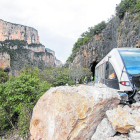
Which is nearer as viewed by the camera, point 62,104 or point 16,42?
point 62,104

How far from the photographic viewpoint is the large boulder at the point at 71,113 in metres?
2.95

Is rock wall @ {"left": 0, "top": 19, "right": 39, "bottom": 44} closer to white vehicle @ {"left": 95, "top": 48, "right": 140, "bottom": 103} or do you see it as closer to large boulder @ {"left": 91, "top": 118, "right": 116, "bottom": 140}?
white vehicle @ {"left": 95, "top": 48, "right": 140, "bottom": 103}

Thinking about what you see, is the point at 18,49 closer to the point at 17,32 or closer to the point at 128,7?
the point at 17,32

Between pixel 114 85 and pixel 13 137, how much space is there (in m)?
4.89

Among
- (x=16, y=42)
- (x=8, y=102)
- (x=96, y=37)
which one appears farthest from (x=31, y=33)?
(x=8, y=102)

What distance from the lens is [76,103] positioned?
3.15 m

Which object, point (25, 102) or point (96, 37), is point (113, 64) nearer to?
point (25, 102)

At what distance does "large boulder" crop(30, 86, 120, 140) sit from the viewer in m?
2.95

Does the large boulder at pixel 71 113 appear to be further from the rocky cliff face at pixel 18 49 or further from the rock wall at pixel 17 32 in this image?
the rock wall at pixel 17 32

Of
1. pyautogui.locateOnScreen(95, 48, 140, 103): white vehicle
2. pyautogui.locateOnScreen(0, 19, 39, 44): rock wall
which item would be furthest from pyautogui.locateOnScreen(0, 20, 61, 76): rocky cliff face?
pyautogui.locateOnScreen(95, 48, 140, 103): white vehicle

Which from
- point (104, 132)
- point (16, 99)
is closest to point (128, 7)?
point (16, 99)

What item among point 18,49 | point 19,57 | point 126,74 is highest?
point 18,49

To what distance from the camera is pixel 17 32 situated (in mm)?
80812

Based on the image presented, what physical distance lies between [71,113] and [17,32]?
89.4 meters
